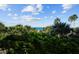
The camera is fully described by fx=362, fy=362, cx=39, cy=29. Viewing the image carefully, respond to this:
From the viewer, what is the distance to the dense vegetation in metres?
3.95

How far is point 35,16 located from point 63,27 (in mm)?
333

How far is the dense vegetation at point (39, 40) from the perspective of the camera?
3.95 metres

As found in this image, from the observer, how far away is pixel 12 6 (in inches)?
156

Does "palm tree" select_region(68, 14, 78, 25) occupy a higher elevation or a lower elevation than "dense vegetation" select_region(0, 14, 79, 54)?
higher

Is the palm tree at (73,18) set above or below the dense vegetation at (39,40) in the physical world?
above

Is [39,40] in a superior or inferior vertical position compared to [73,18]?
inferior

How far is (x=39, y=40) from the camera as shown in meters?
3.98
